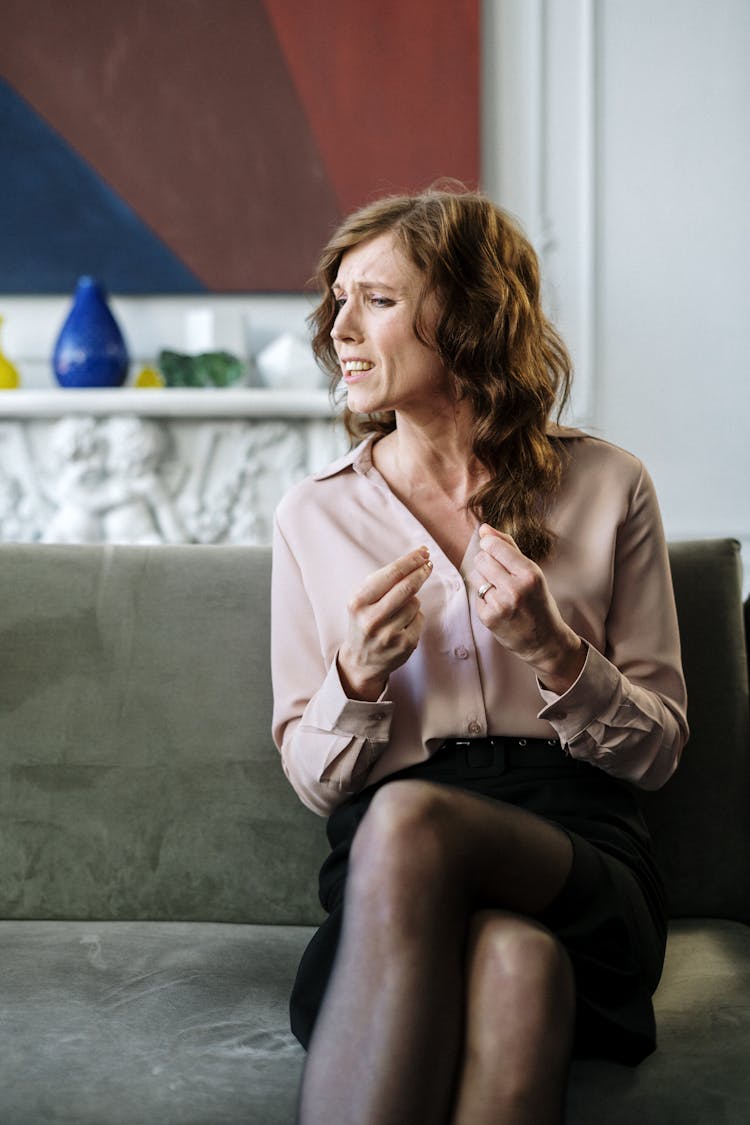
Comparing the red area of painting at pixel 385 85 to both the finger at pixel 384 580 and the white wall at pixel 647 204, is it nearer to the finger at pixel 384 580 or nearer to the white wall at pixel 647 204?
the white wall at pixel 647 204

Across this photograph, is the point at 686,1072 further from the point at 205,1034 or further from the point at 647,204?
the point at 647,204

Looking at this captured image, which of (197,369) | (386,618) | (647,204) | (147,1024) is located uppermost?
(647,204)

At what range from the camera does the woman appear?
1.01 meters

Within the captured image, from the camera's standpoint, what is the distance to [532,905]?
112 cm

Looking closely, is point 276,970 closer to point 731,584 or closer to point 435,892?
point 435,892

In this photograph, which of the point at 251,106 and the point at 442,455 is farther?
the point at 251,106

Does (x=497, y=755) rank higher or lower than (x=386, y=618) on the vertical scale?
lower

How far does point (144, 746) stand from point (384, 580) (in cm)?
49

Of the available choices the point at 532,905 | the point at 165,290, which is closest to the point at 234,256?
the point at 165,290

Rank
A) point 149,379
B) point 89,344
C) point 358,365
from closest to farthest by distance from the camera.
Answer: point 358,365 → point 89,344 → point 149,379

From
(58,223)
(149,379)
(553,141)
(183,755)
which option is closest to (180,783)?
(183,755)

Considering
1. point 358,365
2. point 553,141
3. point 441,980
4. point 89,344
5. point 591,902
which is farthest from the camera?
point 553,141

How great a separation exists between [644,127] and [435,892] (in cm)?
308

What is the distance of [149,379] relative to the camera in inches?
137
